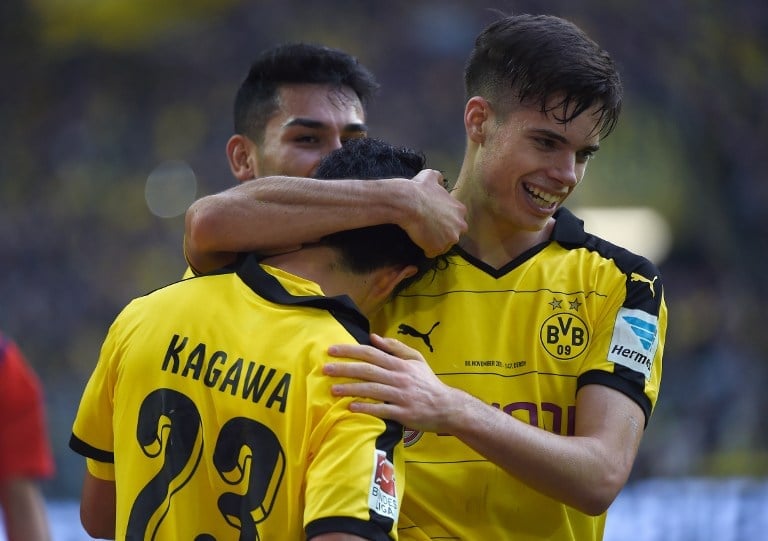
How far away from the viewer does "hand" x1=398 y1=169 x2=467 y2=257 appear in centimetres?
255

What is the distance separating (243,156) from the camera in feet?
14.2

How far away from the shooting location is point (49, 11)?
14609 millimetres

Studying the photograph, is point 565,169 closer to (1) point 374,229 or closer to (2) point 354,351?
(1) point 374,229

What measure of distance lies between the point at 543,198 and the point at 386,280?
0.59 m

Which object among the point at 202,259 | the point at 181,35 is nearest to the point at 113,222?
the point at 181,35

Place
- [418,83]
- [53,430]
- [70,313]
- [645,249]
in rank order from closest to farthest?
[53,430]
[70,313]
[418,83]
[645,249]

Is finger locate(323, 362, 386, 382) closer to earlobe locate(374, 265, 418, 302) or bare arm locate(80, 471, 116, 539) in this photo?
earlobe locate(374, 265, 418, 302)

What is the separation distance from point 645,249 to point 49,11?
9.03 m

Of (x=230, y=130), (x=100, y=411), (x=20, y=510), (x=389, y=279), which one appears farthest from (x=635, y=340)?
(x=230, y=130)

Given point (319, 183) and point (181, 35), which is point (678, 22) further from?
point (319, 183)

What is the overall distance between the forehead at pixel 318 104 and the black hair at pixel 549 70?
3.95 feet

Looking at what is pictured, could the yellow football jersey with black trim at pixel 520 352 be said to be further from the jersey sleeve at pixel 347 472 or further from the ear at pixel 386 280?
the jersey sleeve at pixel 347 472

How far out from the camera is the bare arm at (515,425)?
2.28m

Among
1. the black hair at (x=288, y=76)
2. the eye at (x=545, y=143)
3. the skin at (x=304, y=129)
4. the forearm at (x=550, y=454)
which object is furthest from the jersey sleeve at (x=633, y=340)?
the black hair at (x=288, y=76)
